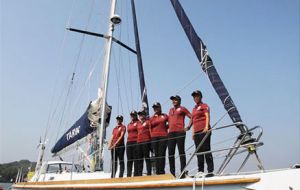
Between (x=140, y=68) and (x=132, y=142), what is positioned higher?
(x=140, y=68)

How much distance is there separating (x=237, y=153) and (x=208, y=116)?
82 cm

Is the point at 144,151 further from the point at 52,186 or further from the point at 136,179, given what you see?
the point at 52,186

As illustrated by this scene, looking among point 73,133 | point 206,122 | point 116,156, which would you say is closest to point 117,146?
point 116,156

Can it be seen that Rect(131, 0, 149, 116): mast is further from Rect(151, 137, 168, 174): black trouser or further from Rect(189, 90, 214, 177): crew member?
Rect(189, 90, 214, 177): crew member

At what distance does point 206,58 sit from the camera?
279 inches

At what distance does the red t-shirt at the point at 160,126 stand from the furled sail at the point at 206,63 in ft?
4.10

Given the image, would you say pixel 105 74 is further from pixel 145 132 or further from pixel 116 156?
pixel 145 132

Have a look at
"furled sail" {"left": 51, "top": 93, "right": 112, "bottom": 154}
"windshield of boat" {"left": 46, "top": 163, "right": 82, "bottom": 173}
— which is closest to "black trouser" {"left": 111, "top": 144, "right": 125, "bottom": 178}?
"furled sail" {"left": 51, "top": 93, "right": 112, "bottom": 154}

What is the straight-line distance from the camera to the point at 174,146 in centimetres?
659

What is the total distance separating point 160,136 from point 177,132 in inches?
21.2

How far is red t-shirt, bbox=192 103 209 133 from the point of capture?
20.3 ft

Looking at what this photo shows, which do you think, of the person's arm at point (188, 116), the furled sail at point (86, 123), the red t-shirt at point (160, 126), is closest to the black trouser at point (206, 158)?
the person's arm at point (188, 116)

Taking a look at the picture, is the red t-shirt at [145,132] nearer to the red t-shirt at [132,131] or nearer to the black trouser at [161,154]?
the red t-shirt at [132,131]

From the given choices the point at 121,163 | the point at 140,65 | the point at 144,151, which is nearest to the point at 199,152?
the point at 144,151
